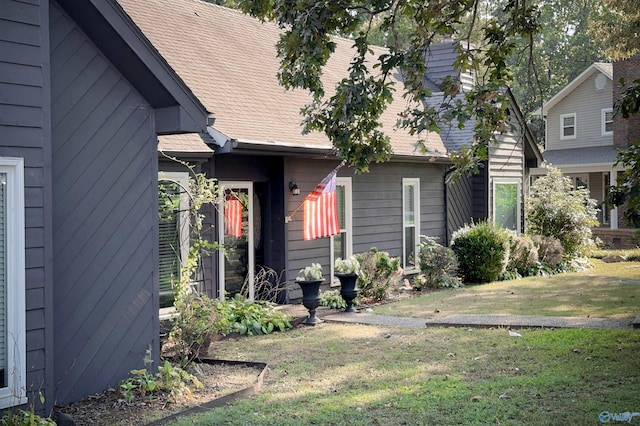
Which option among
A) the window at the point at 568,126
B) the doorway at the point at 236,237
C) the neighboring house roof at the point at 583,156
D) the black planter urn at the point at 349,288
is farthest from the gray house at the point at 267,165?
the window at the point at 568,126

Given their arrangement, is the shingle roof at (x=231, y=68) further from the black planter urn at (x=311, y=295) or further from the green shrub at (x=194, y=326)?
the green shrub at (x=194, y=326)

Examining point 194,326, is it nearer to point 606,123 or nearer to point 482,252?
point 482,252

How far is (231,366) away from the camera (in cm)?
828

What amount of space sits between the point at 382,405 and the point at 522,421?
4.24 ft

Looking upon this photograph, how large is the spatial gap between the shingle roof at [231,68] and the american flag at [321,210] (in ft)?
2.92

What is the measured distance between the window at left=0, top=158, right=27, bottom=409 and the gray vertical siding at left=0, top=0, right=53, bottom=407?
0.21 feet

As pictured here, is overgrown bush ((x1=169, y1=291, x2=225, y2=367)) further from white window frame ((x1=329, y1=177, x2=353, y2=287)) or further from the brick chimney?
the brick chimney

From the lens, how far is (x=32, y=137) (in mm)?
5887

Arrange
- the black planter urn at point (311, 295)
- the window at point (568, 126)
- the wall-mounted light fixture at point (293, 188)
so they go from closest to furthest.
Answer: the black planter urn at point (311, 295) → the wall-mounted light fixture at point (293, 188) → the window at point (568, 126)

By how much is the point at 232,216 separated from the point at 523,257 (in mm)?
9059

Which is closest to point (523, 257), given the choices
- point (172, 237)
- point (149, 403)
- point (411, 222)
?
point (411, 222)

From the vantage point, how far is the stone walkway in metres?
10.1

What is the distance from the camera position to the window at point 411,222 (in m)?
16.8

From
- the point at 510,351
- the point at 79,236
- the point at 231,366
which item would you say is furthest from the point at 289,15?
the point at 510,351
